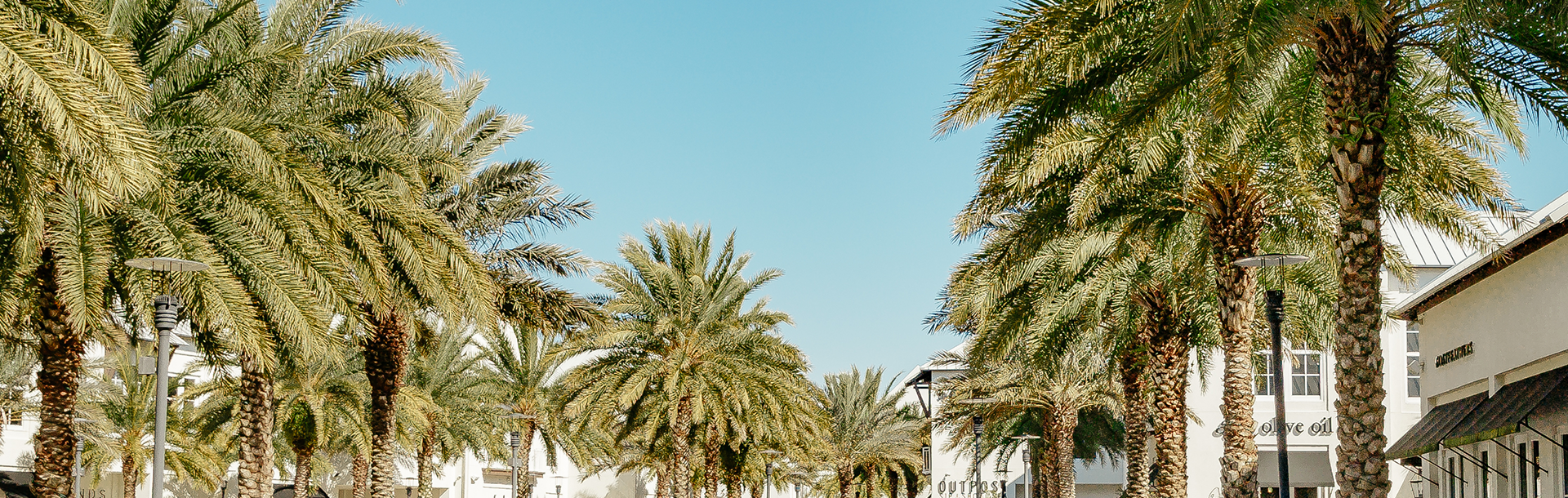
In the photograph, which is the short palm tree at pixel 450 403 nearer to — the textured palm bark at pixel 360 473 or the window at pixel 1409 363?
the textured palm bark at pixel 360 473

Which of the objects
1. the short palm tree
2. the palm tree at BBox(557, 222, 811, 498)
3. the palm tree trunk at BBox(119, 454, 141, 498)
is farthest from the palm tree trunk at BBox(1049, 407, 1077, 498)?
the palm tree trunk at BBox(119, 454, 141, 498)

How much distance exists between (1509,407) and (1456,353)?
5.27 metres

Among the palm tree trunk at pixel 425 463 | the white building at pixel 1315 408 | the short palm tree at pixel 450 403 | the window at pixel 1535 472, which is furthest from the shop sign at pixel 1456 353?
the palm tree trunk at pixel 425 463

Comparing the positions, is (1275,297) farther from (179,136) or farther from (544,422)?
(544,422)

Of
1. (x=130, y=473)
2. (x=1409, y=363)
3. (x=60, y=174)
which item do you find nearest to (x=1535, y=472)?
(x=60, y=174)

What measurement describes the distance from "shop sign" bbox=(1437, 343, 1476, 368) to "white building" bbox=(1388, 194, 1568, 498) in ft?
0.10

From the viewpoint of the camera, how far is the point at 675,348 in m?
32.3

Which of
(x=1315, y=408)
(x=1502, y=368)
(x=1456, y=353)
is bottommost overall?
(x=1315, y=408)

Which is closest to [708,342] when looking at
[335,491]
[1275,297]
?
[1275,297]

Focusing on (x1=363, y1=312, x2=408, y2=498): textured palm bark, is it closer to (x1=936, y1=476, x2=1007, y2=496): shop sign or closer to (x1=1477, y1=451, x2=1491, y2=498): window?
(x1=1477, y1=451, x2=1491, y2=498): window

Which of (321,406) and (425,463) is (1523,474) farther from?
(425,463)

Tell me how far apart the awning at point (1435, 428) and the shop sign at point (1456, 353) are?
732 mm

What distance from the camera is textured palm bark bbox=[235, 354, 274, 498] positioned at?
2084 cm

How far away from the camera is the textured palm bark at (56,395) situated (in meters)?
16.0
